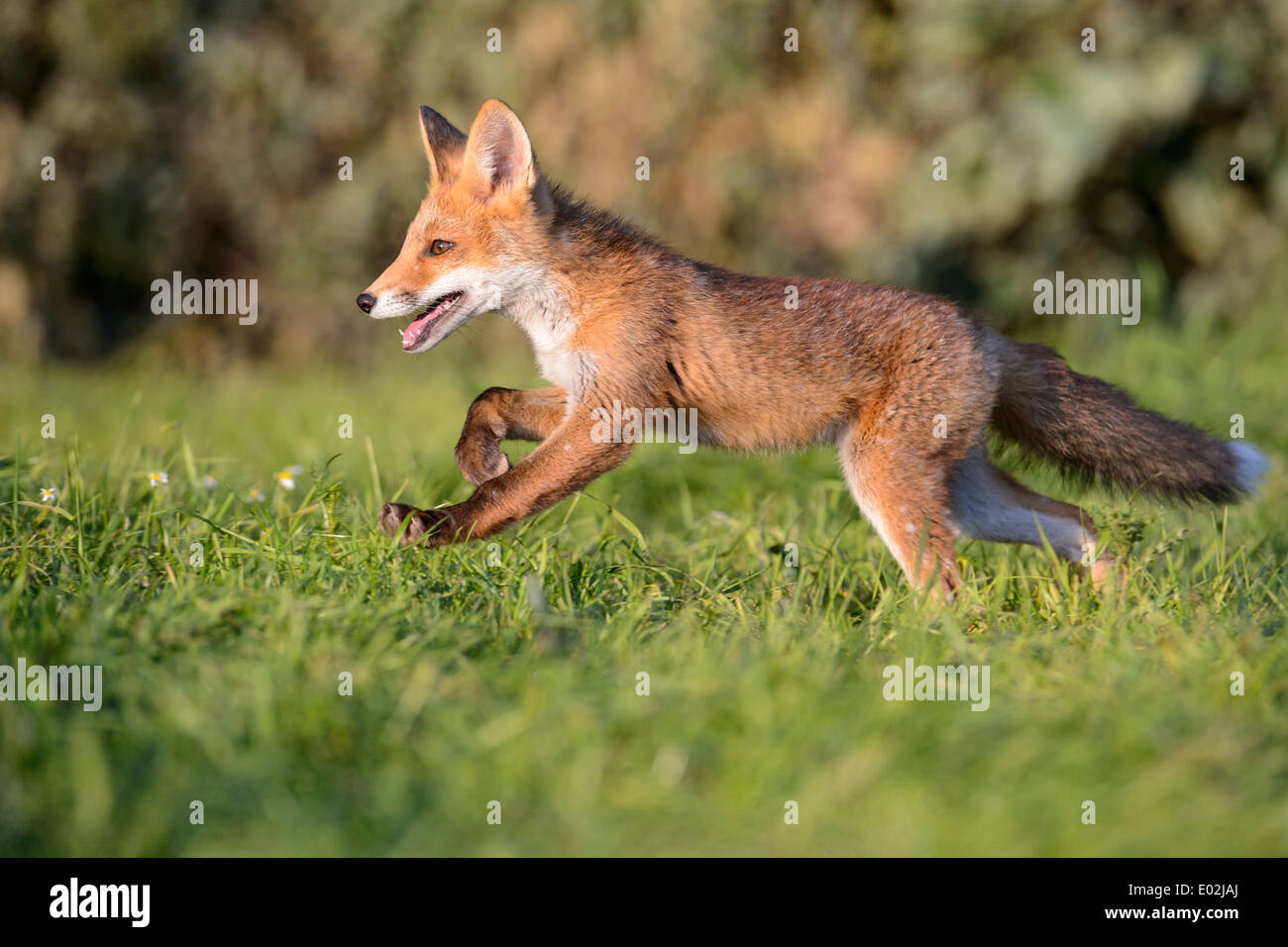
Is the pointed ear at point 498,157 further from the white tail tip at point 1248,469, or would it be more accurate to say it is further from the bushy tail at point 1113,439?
the white tail tip at point 1248,469

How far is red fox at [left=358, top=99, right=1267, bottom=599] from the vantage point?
4363 millimetres

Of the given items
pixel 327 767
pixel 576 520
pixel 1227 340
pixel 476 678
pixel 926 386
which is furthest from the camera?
pixel 1227 340

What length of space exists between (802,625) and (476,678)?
3.99 ft

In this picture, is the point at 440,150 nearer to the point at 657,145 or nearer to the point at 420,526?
the point at 420,526

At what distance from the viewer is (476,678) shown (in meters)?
3.08

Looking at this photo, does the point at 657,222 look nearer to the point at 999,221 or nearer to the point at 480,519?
the point at 999,221

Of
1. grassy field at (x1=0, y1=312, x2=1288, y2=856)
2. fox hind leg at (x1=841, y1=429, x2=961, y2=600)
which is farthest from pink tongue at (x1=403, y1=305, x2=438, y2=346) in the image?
fox hind leg at (x1=841, y1=429, x2=961, y2=600)

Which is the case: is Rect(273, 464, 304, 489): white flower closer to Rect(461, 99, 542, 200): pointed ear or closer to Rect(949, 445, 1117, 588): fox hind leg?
Rect(461, 99, 542, 200): pointed ear

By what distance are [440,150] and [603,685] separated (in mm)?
2622

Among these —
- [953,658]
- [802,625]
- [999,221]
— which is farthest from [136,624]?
[999,221]

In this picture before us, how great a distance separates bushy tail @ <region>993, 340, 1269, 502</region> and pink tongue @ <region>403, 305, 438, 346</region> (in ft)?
7.21

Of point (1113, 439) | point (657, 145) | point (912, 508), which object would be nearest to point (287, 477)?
point (912, 508)

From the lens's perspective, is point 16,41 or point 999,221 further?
point 16,41

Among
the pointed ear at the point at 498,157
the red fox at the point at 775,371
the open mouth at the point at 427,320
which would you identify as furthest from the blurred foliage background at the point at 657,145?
the open mouth at the point at 427,320
